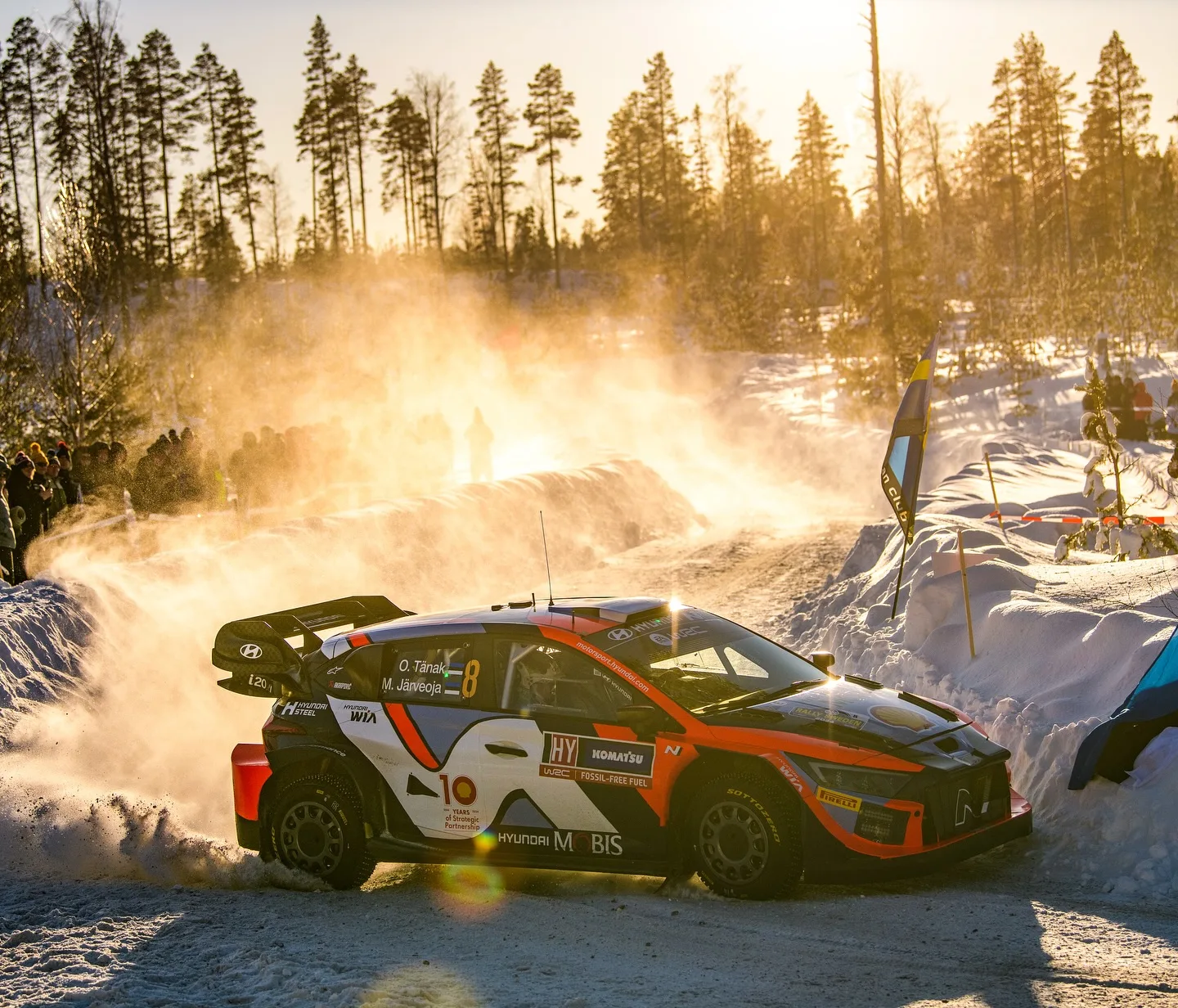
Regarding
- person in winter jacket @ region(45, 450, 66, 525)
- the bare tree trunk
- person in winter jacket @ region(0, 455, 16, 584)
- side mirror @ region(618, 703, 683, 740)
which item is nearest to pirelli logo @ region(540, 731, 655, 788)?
side mirror @ region(618, 703, 683, 740)

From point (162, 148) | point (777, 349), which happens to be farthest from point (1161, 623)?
point (162, 148)

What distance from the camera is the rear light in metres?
7.44

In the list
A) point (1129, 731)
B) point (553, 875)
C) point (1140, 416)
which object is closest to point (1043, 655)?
point (1129, 731)

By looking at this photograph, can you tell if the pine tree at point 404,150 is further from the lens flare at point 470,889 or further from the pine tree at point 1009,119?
the lens flare at point 470,889

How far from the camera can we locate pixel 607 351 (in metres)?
56.4

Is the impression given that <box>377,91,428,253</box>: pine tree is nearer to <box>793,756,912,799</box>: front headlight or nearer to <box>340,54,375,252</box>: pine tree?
<box>340,54,375,252</box>: pine tree

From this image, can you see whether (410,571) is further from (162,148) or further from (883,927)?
(162,148)

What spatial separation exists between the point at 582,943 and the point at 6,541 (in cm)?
986

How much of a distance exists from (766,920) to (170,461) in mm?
13011

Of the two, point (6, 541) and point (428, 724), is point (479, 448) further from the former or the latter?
point (428, 724)

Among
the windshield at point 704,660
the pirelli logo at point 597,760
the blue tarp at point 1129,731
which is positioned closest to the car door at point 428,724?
the pirelli logo at point 597,760

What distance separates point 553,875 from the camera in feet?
23.5

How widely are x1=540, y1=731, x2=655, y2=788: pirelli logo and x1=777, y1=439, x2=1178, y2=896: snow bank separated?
7.24ft

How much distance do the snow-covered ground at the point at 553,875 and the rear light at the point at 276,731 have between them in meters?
0.73
